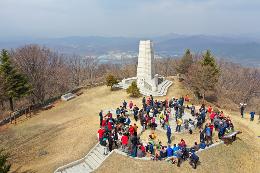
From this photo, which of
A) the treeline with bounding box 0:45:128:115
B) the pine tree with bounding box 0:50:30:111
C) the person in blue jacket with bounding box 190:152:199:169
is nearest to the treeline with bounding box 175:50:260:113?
the person in blue jacket with bounding box 190:152:199:169

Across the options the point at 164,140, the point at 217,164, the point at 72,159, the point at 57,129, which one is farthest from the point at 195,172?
the point at 57,129

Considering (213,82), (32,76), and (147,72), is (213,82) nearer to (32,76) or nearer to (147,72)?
(147,72)

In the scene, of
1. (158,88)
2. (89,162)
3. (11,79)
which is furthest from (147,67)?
(89,162)

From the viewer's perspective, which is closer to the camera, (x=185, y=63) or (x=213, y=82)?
(x=213, y=82)

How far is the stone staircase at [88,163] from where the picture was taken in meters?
19.4

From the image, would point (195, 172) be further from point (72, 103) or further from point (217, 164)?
point (72, 103)

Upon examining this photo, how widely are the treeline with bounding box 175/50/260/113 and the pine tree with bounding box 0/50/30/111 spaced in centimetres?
2355

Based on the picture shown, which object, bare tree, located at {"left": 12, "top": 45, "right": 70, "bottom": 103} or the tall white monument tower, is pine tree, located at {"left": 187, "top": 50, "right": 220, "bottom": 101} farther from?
bare tree, located at {"left": 12, "top": 45, "right": 70, "bottom": 103}

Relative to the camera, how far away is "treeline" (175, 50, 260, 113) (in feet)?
129

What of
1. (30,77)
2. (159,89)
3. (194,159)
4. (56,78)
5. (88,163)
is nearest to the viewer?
(194,159)

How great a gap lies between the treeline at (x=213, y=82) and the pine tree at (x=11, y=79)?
23554mm

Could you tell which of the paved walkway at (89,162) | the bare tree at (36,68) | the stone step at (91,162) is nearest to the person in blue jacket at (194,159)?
the paved walkway at (89,162)

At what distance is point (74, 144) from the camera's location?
23219mm

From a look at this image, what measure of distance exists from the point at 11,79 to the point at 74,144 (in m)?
15.5
